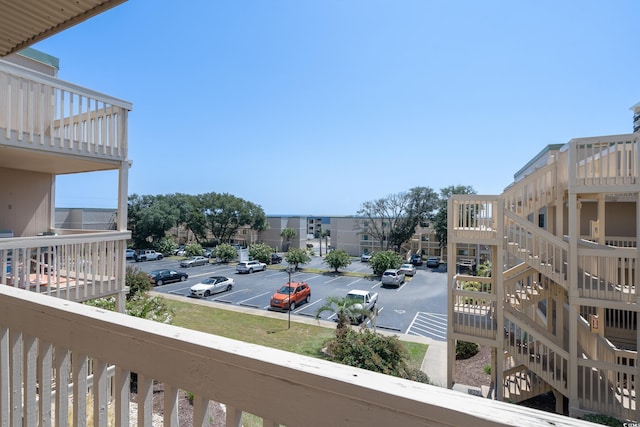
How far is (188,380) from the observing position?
2.07 ft

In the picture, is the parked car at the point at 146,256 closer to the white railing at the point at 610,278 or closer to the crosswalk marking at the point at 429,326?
the crosswalk marking at the point at 429,326

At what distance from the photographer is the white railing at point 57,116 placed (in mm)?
3113

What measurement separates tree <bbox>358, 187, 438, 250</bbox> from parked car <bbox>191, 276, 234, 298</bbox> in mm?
15946

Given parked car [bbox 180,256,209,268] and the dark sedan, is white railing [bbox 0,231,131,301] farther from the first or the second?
the dark sedan

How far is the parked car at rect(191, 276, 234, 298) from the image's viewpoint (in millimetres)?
13680

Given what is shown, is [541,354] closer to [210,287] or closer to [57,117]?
[57,117]

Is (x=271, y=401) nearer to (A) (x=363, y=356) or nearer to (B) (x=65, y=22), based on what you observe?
(B) (x=65, y=22)

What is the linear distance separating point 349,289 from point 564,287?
11.8m

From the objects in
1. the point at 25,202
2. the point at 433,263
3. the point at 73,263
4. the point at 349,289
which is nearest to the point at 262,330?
the point at 73,263

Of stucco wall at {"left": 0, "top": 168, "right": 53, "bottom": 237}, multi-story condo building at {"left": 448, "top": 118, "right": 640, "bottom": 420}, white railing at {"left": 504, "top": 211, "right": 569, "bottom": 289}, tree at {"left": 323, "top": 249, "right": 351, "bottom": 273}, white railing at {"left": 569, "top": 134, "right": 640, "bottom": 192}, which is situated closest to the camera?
stucco wall at {"left": 0, "top": 168, "right": 53, "bottom": 237}

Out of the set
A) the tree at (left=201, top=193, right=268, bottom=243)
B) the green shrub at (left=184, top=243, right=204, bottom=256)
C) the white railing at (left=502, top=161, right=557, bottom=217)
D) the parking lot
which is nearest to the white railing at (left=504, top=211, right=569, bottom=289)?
the white railing at (left=502, top=161, right=557, bottom=217)

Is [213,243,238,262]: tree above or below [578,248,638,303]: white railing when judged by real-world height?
below

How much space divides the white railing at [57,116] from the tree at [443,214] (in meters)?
23.8

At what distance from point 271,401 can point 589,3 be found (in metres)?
5.50
